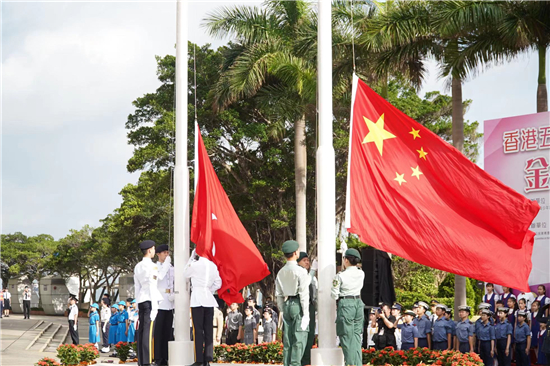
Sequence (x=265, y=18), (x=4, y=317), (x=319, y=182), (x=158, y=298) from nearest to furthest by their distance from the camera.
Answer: (x=319, y=182) → (x=158, y=298) → (x=265, y=18) → (x=4, y=317)

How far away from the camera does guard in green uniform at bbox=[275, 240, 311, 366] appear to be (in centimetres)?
930

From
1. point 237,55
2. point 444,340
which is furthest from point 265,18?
point 444,340

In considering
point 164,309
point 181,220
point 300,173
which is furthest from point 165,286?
point 300,173

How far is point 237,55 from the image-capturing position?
2591 centimetres

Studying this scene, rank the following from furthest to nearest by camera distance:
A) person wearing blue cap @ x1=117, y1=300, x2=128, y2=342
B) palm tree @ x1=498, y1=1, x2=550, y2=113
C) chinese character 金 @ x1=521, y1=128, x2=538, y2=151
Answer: person wearing blue cap @ x1=117, y1=300, x2=128, y2=342
palm tree @ x1=498, y1=1, x2=550, y2=113
chinese character 金 @ x1=521, y1=128, x2=538, y2=151

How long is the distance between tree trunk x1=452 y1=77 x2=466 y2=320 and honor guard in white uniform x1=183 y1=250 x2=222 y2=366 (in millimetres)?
9256

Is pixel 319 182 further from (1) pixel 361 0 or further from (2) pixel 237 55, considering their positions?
(2) pixel 237 55

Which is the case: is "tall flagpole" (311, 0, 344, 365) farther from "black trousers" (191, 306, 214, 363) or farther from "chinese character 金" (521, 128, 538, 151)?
"chinese character 金" (521, 128, 538, 151)

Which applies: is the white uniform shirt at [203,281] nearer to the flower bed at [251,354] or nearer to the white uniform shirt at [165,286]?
the white uniform shirt at [165,286]

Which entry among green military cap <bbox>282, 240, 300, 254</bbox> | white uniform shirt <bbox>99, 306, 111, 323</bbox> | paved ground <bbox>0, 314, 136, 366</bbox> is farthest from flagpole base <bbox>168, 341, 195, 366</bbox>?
white uniform shirt <bbox>99, 306, 111, 323</bbox>

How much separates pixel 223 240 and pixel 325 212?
6.73ft

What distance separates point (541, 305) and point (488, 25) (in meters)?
6.93

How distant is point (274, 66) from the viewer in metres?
23.2

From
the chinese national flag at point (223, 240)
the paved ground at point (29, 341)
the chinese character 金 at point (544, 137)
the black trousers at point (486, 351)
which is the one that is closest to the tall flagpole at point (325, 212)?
the chinese national flag at point (223, 240)
